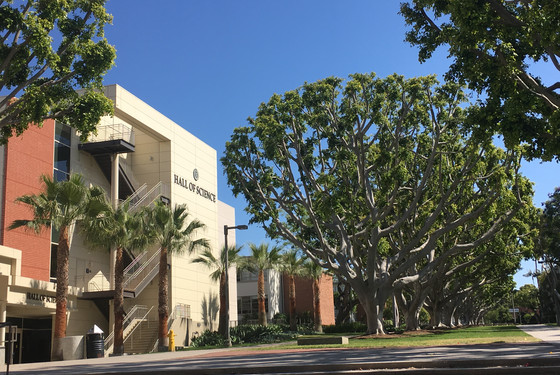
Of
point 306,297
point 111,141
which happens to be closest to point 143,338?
point 111,141

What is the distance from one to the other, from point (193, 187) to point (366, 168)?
20.1 meters

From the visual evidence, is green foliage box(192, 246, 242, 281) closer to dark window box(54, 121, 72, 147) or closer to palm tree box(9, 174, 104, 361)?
dark window box(54, 121, 72, 147)

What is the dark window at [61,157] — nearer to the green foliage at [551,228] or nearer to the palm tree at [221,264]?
the palm tree at [221,264]

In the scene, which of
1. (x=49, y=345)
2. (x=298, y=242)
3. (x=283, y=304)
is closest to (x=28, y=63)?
(x=298, y=242)

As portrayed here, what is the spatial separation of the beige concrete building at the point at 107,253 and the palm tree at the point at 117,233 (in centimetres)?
266

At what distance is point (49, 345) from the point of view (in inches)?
1195

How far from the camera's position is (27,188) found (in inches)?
1132

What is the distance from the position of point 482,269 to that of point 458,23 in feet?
104

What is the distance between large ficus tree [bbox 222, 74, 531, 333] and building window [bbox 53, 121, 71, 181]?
11.0 metres

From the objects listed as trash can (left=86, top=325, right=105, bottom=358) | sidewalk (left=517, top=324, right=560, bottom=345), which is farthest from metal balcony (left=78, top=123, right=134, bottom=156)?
sidewalk (left=517, top=324, right=560, bottom=345)

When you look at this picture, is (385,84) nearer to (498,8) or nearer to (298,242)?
(298,242)

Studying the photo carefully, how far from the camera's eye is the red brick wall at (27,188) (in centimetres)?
2738

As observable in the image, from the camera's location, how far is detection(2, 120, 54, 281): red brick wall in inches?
1078

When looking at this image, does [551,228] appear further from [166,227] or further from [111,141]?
[111,141]
